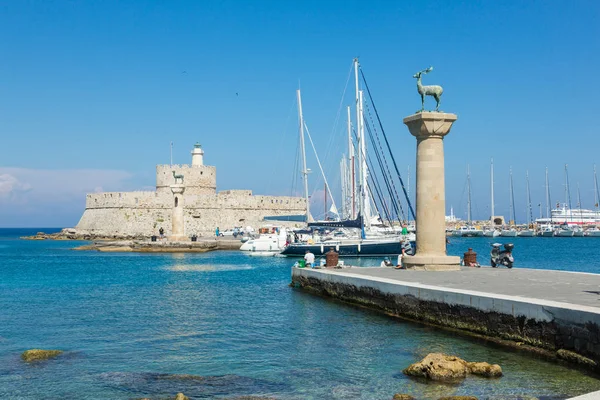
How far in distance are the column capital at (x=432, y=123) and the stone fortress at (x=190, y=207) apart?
1518 inches

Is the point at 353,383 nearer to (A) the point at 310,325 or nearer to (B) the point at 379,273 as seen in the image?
(A) the point at 310,325

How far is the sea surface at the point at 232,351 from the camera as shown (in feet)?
22.8

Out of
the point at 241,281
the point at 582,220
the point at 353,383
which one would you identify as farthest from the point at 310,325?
the point at 582,220

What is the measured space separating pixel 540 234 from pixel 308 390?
67.8 metres

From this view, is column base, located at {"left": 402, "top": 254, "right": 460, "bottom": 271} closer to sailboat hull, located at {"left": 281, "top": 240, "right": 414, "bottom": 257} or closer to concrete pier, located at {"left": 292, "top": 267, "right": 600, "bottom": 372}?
concrete pier, located at {"left": 292, "top": 267, "right": 600, "bottom": 372}

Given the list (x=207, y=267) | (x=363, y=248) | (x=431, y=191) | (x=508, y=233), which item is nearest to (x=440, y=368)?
(x=431, y=191)

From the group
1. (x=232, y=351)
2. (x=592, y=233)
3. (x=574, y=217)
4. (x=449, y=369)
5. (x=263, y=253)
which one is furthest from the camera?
(x=574, y=217)

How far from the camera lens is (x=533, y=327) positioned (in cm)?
795

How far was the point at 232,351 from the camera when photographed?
906 centimetres

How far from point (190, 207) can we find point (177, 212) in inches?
432

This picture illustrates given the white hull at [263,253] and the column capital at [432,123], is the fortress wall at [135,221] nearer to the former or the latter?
the white hull at [263,253]

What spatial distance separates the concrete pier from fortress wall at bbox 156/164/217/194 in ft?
126

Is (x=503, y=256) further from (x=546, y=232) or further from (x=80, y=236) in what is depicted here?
(x=546, y=232)

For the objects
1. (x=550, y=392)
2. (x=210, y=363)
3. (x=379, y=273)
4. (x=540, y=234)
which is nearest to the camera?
(x=550, y=392)
